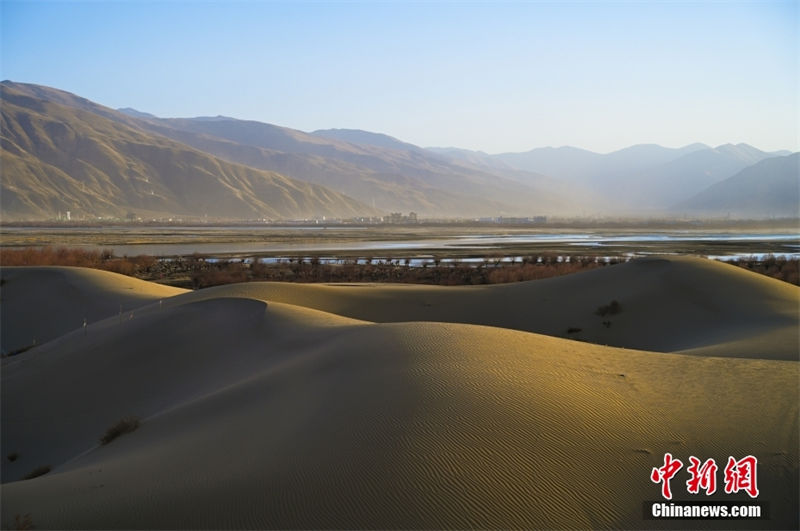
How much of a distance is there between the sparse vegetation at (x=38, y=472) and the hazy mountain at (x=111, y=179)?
5768 inches

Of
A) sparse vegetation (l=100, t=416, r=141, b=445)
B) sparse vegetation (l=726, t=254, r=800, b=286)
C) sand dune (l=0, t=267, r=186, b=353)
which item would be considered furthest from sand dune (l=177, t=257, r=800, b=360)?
sparse vegetation (l=726, t=254, r=800, b=286)

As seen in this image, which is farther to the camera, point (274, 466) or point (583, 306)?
point (583, 306)

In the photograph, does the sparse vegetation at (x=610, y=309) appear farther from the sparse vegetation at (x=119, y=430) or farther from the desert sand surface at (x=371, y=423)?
the sparse vegetation at (x=119, y=430)

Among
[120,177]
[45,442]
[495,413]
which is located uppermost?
[120,177]

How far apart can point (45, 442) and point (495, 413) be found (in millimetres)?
8694

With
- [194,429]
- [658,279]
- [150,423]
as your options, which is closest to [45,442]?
[150,423]

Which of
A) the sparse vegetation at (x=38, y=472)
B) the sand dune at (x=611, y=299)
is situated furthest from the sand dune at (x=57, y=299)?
the sparse vegetation at (x=38, y=472)

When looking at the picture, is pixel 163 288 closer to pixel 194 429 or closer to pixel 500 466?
pixel 194 429

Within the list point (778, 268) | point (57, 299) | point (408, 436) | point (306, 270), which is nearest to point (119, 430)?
point (408, 436)

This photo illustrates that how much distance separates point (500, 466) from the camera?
20.7 ft

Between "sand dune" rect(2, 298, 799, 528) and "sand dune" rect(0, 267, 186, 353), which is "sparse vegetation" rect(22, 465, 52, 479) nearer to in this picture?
"sand dune" rect(2, 298, 799, 528)

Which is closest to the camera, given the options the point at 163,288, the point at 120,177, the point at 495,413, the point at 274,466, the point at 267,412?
the point at 274,466

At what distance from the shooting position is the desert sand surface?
5.96m

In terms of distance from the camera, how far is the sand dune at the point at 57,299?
918 inches
